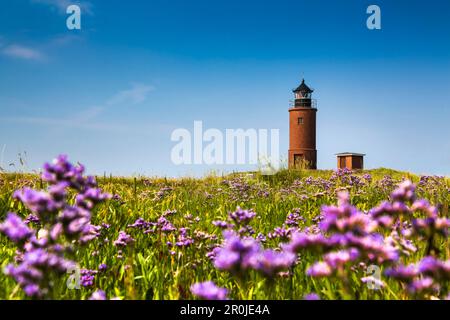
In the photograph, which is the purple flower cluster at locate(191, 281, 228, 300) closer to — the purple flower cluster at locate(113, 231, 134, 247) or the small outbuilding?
the purple flower cluster at locate(113, 231, 134, 247)

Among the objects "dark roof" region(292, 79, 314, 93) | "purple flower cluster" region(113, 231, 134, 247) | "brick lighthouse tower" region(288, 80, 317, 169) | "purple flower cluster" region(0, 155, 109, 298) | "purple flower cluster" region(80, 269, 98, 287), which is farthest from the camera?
"dark roof" region(292, 79, 314, 93)

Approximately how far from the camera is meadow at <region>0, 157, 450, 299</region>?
1919 mm

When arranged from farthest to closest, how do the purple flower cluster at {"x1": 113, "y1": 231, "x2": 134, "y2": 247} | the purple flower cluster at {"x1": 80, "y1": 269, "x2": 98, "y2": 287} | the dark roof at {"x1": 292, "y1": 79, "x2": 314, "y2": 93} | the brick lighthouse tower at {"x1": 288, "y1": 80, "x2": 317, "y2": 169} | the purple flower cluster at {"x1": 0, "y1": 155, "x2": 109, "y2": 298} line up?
the dark roof at {"x1": 292, "y1": 79, "x2": 314, "y2": 93} → the brick lighthouse tower at {"x1": 288, "y1": 80, "x2": 317, "y2": 169} → the purple flower cluster at {"x1": 113, "y1": 231, "x2": 134, "y2": 247} → the purple flower cluster at {"x1": 80, "y1": 269, "x2": 98, "y2": 287} → the purple flower cluster at {"x1": 0, "y1": 155, "x2": 109, "y2": 298}

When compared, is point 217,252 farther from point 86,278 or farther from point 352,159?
point 352,159

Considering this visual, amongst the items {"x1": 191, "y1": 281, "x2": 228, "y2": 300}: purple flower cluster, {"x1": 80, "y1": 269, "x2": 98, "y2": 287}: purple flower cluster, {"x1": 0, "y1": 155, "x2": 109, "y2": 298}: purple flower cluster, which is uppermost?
{"x1": 0, "y1": 155, "x2": 109, "y2": 298}: purple flower cluster

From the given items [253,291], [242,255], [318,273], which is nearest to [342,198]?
[318,273]

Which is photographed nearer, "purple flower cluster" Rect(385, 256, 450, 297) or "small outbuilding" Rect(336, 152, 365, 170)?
"purple flower cluster" Rect(385, 256, 450, 297)

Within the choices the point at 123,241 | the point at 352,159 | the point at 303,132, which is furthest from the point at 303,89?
the point at 123,241

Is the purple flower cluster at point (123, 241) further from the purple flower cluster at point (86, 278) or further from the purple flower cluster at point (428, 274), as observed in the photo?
the purple flower cluster at point (428, 274)

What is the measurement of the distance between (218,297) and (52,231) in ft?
2.79

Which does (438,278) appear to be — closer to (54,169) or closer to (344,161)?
(54,169)

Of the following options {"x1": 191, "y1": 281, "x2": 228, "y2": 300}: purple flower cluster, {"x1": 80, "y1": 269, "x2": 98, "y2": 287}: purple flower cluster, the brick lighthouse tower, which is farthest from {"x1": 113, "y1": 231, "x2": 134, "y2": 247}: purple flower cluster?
the brick lighthouse tower

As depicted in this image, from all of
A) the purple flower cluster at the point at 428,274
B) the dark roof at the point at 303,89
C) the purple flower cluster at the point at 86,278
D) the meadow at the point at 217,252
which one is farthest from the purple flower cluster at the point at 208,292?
the dark roof at the point at 303,89

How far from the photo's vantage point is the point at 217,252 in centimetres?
406
